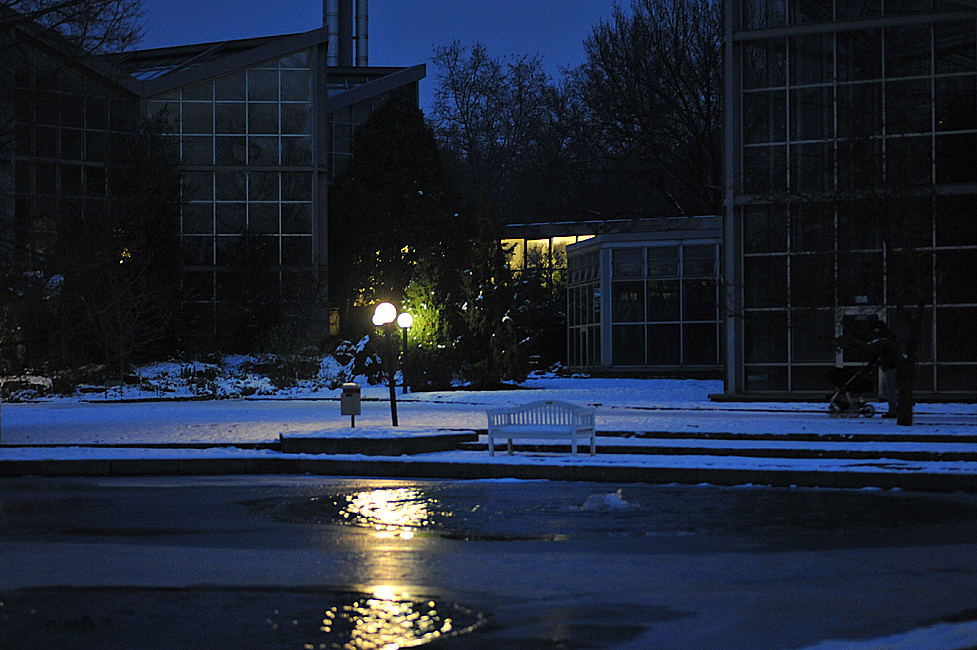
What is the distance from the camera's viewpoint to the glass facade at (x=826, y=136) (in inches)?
1182

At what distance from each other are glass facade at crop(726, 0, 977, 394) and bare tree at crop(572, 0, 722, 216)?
540 inches

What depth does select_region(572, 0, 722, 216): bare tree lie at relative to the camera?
4641 cm

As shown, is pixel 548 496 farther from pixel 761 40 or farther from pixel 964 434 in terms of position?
pixel 761 40

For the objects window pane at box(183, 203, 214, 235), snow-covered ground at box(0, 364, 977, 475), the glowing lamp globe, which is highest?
window pane at box(183, 203, 214, 235)

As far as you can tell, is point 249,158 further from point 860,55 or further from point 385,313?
point 385,313

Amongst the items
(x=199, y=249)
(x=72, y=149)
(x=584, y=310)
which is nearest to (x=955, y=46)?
(x=584, y=310)

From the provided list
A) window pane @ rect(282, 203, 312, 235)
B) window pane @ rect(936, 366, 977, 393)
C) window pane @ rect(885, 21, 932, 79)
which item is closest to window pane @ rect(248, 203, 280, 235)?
window pane @ rect(282, 203, 312, 235)

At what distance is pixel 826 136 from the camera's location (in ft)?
102

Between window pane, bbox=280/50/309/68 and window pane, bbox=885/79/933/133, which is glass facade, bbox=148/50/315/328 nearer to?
window pane, bbox=280/50/309/68

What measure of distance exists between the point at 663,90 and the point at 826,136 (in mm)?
16549

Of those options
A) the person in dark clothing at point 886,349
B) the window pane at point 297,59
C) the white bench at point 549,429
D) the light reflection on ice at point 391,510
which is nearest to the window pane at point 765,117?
the person in dark clothing at point 886,349

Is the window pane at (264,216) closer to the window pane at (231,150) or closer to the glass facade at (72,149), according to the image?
the window pane at (231,150)

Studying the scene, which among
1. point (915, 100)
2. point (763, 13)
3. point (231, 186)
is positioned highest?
point (763, 13)

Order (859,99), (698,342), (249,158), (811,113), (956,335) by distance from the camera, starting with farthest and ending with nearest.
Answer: (249,158) < (698,342) < (811,113) < (859,99) < (956,335)
